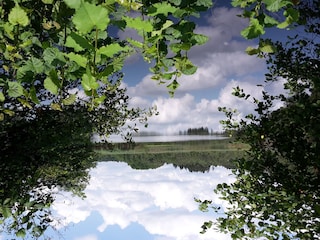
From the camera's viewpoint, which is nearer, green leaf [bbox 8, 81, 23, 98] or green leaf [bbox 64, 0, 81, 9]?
green leaf [bbox 64, 0, 81, 9]

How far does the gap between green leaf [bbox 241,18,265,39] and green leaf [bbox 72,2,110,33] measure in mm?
806

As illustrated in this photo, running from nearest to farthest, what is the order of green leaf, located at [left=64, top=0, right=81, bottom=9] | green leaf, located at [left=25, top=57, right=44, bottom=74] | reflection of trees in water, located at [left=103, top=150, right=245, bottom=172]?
green leaf, located at [left=64, top=0, right=81, bottom=9], green leaf, located at [left=25, top=57, right=44, bottom=74], reflection of trees in water, located at [left=103, top=150, right=245, bottom=172]

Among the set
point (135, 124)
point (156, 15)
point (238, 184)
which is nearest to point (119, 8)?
point (156, 15)

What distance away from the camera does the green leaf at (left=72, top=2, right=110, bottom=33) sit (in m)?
1.19

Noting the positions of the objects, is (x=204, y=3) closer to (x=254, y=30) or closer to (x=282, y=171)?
(x=254, y=30)

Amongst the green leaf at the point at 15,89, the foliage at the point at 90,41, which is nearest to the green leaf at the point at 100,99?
the foliage at the point at 90,41

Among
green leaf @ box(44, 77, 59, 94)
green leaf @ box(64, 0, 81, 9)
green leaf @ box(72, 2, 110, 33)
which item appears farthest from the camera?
green leaf @ box(44, 77, 59, 94)

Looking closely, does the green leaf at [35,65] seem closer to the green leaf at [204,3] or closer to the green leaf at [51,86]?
the green leaf at [51,86]

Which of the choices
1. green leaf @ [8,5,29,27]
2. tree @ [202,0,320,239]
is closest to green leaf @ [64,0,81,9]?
green leaf @ [8,5,29,27]

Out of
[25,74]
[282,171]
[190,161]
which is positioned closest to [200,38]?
[25,74]

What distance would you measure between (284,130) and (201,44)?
18.4 ft

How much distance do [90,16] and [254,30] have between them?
0.90 metres

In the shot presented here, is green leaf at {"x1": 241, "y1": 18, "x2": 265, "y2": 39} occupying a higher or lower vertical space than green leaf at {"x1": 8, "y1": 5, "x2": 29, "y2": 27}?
lower

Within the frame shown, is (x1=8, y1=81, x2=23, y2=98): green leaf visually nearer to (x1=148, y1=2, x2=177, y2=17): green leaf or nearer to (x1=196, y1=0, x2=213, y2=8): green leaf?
(x1=148, y1=2, x2=177, y2=17): green leaf
